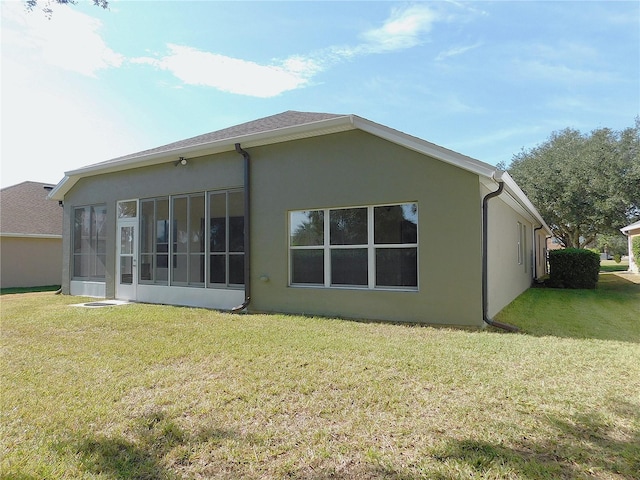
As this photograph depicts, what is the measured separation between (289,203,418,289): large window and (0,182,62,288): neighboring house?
566 inches

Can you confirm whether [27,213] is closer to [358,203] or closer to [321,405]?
[358,203]

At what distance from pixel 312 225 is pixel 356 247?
1135 millimetres

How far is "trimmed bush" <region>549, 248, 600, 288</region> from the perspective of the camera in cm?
1392

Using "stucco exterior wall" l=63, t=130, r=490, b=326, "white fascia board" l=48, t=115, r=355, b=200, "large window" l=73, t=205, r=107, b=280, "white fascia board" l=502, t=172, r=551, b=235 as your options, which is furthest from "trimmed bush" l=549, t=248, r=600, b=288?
"large window" l=73, t=205, r=107, b=280

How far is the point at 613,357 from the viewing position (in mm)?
4727

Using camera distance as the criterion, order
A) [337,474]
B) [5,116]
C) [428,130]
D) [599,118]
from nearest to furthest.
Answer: [337,474] < [5,116] < [428,130] < [599,118]

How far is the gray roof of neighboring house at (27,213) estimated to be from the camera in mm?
15781

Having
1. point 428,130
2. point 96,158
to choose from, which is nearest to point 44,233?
point 96,158

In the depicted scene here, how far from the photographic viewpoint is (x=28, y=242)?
1614cm

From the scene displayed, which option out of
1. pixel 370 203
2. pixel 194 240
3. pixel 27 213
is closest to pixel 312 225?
pixel 370 203

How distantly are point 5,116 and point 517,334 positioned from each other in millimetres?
11028

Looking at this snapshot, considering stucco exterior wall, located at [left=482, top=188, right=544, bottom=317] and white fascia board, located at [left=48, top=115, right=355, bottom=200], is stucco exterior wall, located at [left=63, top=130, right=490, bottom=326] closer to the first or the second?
white fascia board, located at [left=48, top=115, right=355, bottom=200]

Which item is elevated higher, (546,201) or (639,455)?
(546,201)

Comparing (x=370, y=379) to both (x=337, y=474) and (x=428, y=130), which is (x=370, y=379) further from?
(x=428, y=130)
